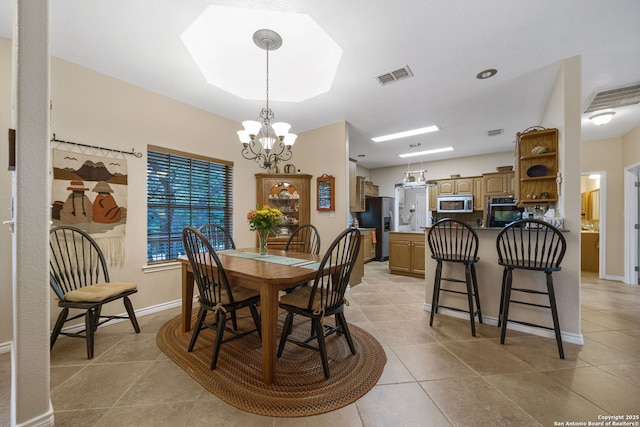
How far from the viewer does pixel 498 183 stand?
5.52 m

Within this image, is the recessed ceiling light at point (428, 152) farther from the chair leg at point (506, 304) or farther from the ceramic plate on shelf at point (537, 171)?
the chair leg at point (506, 304)

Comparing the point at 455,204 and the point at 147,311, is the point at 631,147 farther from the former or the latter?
the point at 147,311

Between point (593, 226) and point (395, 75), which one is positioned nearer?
point (395, 75)

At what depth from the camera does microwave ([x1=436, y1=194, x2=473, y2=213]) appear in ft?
19.1

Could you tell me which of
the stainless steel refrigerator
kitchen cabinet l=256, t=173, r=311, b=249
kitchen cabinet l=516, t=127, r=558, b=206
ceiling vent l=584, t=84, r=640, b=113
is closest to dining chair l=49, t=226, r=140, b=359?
kitchen cabinet l=256, t=173, r=311, b=249

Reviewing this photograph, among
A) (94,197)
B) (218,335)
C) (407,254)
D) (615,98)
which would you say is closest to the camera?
(218,335)

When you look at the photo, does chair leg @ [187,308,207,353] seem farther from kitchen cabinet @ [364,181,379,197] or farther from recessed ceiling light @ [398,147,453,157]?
recessed ceiling light @ [398,147,453,157]

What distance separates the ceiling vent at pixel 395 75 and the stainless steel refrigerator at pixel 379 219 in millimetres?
3967

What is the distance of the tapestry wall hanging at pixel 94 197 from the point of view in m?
2.46

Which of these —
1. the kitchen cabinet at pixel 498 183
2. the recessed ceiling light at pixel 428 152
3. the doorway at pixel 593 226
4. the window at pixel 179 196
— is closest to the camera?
the window at pixel 179 196

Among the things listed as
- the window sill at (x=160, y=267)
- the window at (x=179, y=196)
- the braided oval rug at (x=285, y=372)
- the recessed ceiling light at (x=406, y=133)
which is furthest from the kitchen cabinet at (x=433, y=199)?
the window sill at (x=160, y=267)

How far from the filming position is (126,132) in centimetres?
289

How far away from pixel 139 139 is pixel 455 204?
6126mm

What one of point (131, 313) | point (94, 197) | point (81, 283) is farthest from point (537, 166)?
point (81, 283)
